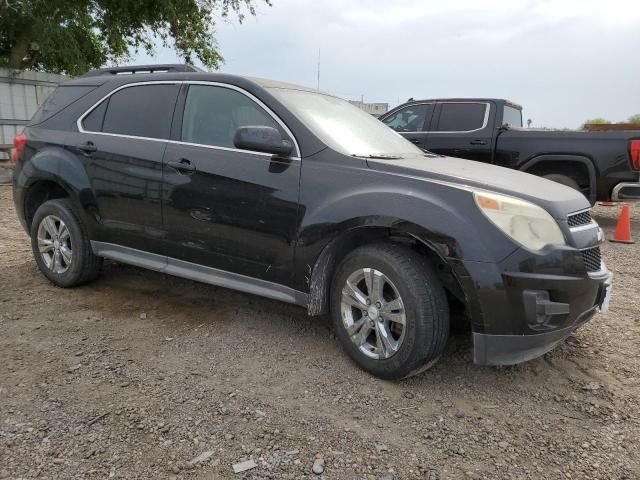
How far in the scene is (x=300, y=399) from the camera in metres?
2.75

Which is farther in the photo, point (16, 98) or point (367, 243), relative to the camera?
point (16, 98)

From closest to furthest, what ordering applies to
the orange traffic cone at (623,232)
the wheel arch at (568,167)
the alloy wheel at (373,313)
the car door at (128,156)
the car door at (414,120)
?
the alloy wheel at (373,313) → the car door at (128,156) → the orange traffic cone at (623,232) → the wheel arch at (568,167) → the car door at (414,120)

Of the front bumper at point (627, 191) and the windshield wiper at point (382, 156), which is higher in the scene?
the windshield wiper at point (382, 156)

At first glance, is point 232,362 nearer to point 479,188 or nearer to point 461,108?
point 479,188

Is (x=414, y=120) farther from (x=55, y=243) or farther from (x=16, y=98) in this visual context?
(x=16, y=98)

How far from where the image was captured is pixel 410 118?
27.6 feet

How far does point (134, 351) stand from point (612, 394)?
112 inches

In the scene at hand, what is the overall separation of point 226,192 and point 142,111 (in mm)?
1163

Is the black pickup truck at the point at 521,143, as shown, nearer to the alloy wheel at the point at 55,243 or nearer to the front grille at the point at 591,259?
the front grille at the point at 591,259

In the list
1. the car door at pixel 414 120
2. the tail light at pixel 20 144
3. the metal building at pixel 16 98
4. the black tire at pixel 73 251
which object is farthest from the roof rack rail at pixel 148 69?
the metal building at pixel 16 98

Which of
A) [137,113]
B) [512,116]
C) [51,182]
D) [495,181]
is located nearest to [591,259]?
[495,181]

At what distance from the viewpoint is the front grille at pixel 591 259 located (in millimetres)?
2752

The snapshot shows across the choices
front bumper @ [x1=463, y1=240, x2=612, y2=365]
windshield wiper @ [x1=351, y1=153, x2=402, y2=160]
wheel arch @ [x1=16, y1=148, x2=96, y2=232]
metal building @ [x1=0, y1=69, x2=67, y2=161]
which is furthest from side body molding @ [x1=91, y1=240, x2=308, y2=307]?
metal building @ [x1=0, y1=69, x2=67, y2=161]

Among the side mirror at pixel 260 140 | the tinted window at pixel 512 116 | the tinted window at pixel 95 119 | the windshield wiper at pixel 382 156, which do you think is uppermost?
the tinted window at pixel 512 116
